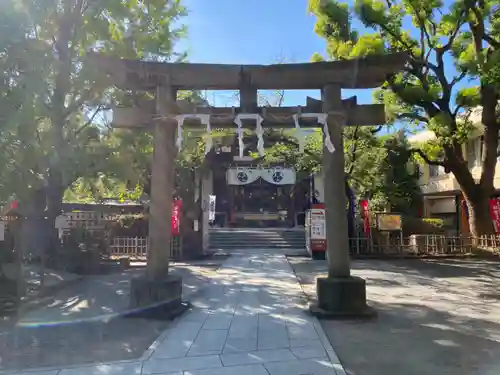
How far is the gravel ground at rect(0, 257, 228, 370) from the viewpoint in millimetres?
5777

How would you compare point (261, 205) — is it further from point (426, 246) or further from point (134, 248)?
point (134, 248)

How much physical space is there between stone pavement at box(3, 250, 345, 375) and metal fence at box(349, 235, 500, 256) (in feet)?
30.8

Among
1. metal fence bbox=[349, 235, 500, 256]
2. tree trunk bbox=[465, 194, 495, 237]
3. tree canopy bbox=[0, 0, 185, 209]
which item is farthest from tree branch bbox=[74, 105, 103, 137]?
tree trunk bbox=[465, 194, 495, 237]

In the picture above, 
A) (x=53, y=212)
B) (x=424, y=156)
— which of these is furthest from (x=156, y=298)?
(x=424, y=156)

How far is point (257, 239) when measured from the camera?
967 inches

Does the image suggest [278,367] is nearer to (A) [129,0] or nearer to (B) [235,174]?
(A) [129,0]

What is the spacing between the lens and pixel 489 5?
55.0 ft

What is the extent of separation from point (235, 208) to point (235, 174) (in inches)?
298

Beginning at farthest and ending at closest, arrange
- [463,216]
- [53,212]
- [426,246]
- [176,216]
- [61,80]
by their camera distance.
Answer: [463,216]
[426,246]
[176,216]
[53,212]
[61,80]

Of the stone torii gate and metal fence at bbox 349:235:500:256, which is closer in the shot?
the stone torii gate

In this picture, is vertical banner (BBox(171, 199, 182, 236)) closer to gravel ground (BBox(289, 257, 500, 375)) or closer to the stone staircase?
the stone staircase

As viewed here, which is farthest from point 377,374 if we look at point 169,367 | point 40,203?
point 40,203

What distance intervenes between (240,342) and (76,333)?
8.77 feet

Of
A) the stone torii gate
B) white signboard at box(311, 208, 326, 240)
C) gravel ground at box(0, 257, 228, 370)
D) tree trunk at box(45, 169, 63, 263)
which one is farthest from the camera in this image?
white signboard at box(311, 208, 326, 240)
